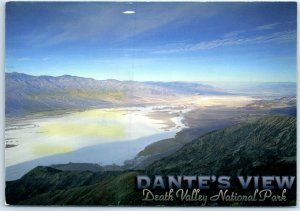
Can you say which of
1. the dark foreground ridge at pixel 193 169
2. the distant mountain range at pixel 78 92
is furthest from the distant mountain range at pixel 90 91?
the dark foreground ridge at pixel 193 169

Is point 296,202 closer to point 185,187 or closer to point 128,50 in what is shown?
point 185,187

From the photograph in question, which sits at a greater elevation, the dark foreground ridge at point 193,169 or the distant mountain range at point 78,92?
the distant mountain range at point 78,92

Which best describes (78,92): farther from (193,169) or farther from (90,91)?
(193,169)

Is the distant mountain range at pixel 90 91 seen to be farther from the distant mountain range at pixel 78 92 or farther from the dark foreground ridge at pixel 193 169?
the dark foreground ridge at pixel 193 169

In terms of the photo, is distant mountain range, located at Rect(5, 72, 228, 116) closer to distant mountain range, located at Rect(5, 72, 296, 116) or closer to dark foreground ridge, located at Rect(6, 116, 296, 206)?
distant mountain range, located at Rect(5, 72, 296, 116)

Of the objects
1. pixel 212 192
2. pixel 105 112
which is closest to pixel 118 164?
pixel 105 112
